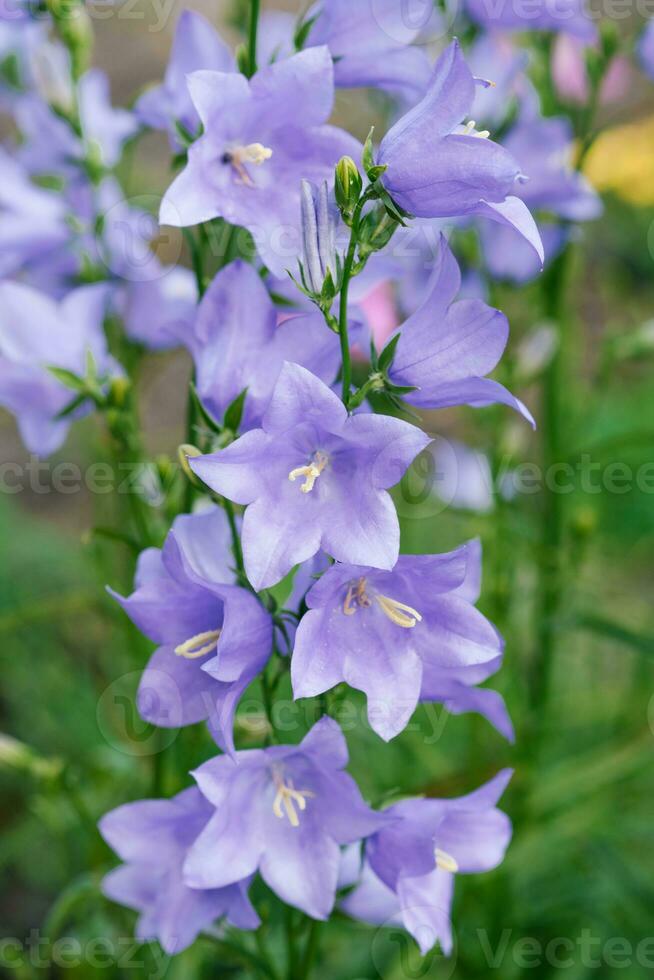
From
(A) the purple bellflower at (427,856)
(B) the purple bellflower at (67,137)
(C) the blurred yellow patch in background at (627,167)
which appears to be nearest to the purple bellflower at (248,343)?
(A) the purple bellflower at (427,856)

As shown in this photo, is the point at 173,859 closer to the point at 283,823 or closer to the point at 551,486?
the point at 283,823

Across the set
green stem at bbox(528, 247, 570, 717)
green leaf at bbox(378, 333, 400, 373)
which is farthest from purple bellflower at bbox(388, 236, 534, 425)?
green stem at bbox(528, 247, 570, 717)

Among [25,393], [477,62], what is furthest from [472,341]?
[477,62]

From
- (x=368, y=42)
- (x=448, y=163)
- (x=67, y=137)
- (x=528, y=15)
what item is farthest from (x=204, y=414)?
(x=528, y=15)

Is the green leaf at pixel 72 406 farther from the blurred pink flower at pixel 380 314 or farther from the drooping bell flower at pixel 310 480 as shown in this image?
the blurred pink flower at pixel 380 314

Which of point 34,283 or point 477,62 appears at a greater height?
point 477,62

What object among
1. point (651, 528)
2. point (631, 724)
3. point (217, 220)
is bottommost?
point (651, 528)

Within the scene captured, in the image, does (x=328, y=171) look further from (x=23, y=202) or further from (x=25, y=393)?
(x=23, y=202)
